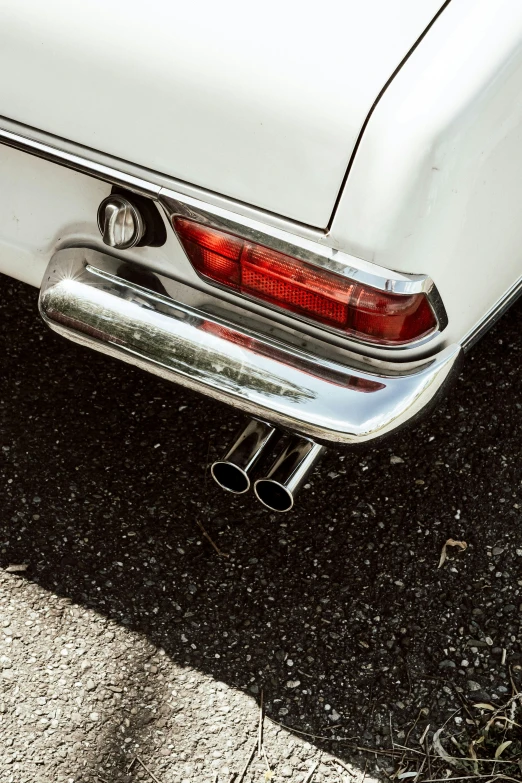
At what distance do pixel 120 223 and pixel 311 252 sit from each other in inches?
16.4

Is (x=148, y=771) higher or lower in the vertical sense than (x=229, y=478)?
lower

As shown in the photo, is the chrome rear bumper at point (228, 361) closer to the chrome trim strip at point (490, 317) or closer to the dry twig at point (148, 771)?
the chrome trim strip at point (490, 317)

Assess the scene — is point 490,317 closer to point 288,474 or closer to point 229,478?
point 288,474

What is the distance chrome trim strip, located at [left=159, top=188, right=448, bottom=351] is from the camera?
4.63 ft

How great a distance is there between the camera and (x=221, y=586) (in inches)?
84.8

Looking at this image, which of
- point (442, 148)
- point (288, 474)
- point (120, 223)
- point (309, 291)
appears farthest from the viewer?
point (288, 474)

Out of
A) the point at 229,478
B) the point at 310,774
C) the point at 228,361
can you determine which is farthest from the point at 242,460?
the point at 310,774

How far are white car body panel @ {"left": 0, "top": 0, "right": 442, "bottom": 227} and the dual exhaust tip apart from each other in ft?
2.03

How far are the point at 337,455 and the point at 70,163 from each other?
4.11 feet

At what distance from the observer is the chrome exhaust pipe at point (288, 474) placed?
1.80 m

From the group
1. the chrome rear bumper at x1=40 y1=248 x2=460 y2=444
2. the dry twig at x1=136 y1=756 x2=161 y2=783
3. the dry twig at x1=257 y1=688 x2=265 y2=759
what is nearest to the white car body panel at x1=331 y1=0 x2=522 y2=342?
the chrome rear bumper at x1=40 y1=248 x2=460 y2=444

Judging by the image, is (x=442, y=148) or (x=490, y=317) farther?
(x=490, y=317)

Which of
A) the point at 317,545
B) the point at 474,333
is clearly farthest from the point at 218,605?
the point at 474,333

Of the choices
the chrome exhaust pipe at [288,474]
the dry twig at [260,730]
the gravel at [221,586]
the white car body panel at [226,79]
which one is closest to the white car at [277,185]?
the white car body panel at [226,79]
